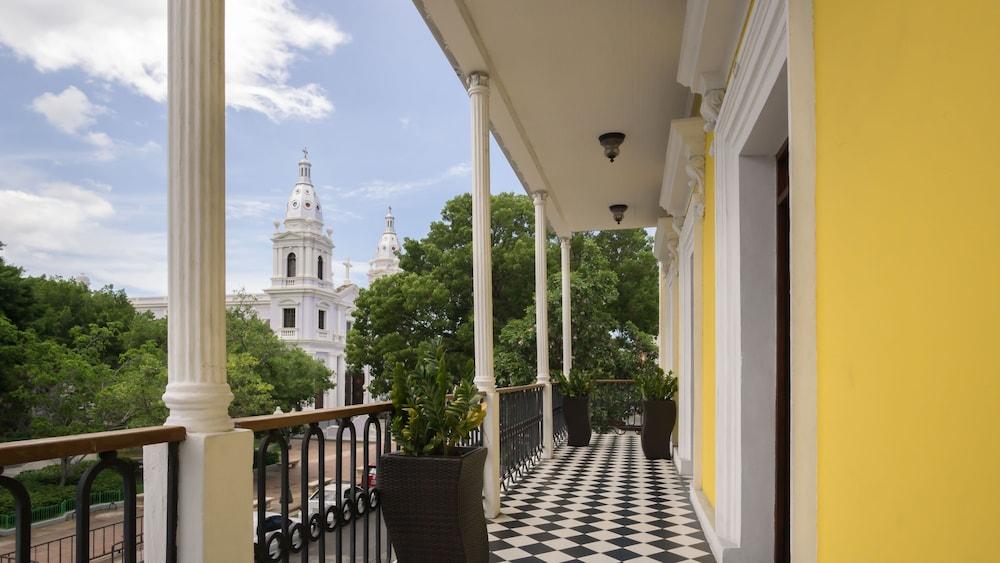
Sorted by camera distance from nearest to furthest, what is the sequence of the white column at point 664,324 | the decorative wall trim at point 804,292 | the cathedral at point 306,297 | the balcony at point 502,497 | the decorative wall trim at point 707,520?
the balcony at point 502,497, the decorative wall trim at point 804,292, the decorative wall trim at point 707,520, the white column at point 664,324, the cathedral at point 306,297

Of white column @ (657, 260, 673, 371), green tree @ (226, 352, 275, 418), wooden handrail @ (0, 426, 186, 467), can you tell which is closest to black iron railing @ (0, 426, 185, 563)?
wooden handrail @ (0, 426, 186, 467)

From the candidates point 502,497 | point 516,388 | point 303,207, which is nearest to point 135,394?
point 516,388

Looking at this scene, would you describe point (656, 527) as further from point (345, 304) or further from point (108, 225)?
point (108, 225)

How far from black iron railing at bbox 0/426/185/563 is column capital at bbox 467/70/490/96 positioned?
342 centimetres

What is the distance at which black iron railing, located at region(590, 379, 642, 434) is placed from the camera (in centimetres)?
1102

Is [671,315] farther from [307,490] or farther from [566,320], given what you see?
[307,490]

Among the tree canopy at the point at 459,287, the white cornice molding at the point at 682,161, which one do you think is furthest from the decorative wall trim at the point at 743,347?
the tree canopy at the point at 459,287

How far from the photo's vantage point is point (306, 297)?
1730 inches

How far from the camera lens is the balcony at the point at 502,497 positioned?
1499 mm

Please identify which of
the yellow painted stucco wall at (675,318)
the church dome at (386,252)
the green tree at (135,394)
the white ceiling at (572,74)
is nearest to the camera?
the white ceiling at (572,74)

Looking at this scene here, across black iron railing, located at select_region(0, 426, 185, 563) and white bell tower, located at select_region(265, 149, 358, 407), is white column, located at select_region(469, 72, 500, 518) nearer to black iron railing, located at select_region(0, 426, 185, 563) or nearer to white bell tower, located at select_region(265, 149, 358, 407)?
black iron railing, located at select_region(0, 426, 185, 563)

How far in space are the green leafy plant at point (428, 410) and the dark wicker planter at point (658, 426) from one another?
180 inches

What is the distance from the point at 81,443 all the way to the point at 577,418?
7664 millimetres

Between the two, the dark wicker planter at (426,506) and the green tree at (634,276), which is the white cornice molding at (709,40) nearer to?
the dark wicker planter at (426,506)
